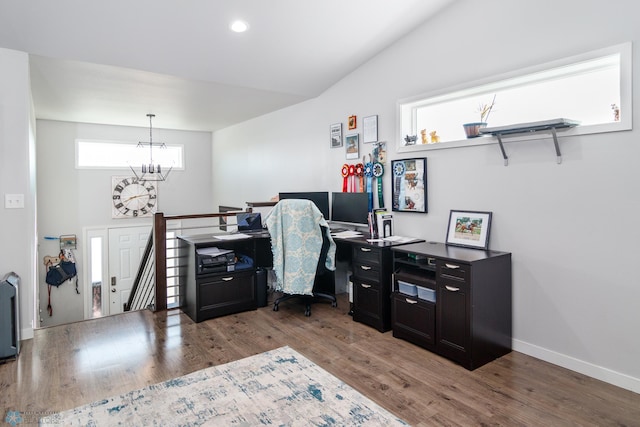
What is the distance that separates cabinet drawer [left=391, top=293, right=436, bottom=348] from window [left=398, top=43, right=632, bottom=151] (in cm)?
140

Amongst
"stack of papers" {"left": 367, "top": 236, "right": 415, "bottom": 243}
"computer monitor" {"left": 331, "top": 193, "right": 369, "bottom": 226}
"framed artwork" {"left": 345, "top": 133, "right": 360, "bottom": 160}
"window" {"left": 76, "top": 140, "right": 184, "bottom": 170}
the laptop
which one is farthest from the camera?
"window" {"left": 76, "top": 140, "right": 184, "bottom": 170}

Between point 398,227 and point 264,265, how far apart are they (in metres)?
1.50

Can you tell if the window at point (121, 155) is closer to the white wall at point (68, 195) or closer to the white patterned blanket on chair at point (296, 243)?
the white wall at point (68, 195)

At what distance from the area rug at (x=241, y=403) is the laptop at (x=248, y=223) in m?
1.79

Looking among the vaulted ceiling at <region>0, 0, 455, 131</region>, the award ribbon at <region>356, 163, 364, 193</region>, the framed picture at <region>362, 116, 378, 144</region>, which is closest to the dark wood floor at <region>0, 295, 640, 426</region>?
the award ribbon at <region>356, 163, 364, 193</region>

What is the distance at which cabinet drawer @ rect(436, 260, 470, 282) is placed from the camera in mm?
2660

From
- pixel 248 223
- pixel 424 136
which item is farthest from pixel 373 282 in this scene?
pixel 248 223

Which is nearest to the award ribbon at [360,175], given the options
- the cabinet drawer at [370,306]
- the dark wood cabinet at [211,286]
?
the cabinet drawer at [370,306]

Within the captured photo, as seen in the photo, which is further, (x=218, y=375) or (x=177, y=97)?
(x=177, y=97)

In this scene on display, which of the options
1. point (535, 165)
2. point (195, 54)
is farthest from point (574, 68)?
point (195, 54)

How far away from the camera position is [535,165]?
2.81m

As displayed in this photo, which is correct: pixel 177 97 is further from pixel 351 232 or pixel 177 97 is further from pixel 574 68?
pixel 574 68

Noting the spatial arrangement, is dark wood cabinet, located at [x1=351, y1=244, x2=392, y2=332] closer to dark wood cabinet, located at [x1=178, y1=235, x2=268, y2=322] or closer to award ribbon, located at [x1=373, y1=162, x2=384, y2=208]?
award ribbon, located at [x1=373, y1=162, x2=384, y2=208]

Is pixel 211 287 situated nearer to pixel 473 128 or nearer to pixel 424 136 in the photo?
pixel 424 136
